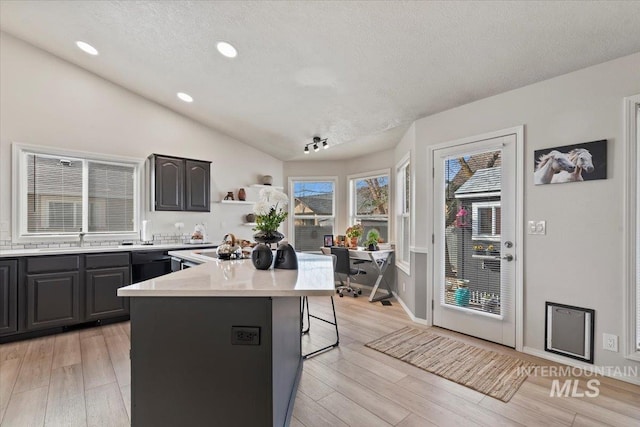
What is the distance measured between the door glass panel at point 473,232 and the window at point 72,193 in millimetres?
4349

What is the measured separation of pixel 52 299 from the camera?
3.24 meters

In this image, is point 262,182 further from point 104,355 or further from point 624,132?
point 624,132

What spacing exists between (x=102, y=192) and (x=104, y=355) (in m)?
2.40

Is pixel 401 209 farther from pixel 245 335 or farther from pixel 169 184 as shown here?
pixel 245 335

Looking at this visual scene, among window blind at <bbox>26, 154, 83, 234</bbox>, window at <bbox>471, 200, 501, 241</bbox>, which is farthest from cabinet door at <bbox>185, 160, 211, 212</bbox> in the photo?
window at <bbox>471, 200, 501, 241</bbox>

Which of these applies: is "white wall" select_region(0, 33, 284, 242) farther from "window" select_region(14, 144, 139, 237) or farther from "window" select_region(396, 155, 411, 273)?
"window" select_region(396, 155, 411, 273)

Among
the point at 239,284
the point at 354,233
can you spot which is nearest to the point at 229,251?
the point at 239,284

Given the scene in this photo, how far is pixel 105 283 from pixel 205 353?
9.59 feet

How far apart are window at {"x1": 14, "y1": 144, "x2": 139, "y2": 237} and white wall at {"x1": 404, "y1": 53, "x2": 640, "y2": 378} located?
478cm

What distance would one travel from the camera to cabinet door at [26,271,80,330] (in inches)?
123

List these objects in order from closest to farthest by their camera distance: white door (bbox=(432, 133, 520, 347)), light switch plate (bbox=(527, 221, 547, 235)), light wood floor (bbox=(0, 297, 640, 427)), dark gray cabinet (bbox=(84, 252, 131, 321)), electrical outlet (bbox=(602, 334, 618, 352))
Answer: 1. light wood floor (bbox=(0, 297, 640, 427))
2. electrical outlet (bbox=(602, 334, 618, 352))
3. light switch plate (bbox=(527, 221, 547, 235))
4. white door (bbox=(432, 133, 520, 347))
5. dark gray cabinet (bbox=(84, 252, 131, 321))

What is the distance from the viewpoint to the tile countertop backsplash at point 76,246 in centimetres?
321

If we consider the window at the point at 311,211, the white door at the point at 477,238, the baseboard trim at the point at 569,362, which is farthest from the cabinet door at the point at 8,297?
the baseboard trim at the point at 569,362

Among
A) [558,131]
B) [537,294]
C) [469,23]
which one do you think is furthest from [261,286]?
[558,131]
